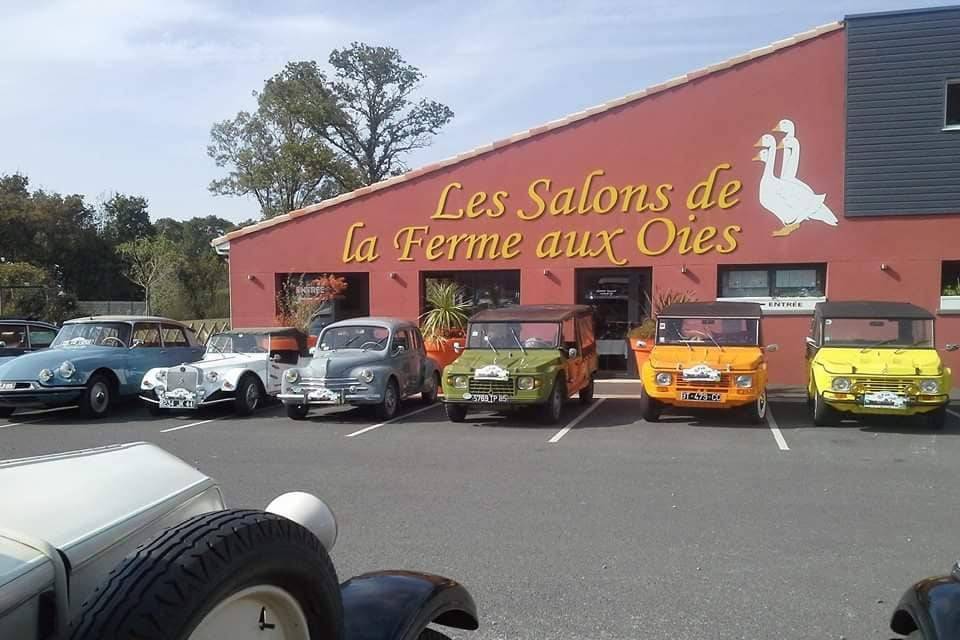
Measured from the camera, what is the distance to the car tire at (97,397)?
1238cm

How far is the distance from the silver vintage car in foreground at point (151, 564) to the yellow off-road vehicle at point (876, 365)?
925 centimetres

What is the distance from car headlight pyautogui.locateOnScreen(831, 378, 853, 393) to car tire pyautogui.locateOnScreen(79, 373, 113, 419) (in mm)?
11420

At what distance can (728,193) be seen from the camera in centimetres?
1570

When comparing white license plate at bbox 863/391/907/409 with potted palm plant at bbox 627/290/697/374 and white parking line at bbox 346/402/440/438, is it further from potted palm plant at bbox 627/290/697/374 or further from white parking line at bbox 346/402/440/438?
white parking line at bbox 346/402/440/438

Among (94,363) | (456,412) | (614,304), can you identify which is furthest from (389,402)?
(614,304)

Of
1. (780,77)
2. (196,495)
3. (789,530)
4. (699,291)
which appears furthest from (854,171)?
(196,495)

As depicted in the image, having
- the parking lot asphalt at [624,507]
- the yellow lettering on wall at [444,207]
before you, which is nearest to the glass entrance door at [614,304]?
the yellow lettering on wall at [444,207]

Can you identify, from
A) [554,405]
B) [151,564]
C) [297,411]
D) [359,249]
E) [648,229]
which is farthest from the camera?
[359,249]

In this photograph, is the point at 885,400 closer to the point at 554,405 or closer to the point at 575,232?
the point at 554,405

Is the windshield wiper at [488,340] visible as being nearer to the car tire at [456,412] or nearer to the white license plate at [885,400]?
the car tire at [456,412]

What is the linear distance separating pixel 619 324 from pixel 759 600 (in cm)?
1264

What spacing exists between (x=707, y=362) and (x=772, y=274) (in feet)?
19.6

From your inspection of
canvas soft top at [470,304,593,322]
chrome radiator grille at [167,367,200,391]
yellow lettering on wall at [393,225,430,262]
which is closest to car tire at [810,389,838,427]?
canvas soft top at [470,304,593,322]

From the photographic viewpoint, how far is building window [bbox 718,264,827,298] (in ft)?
51.1
